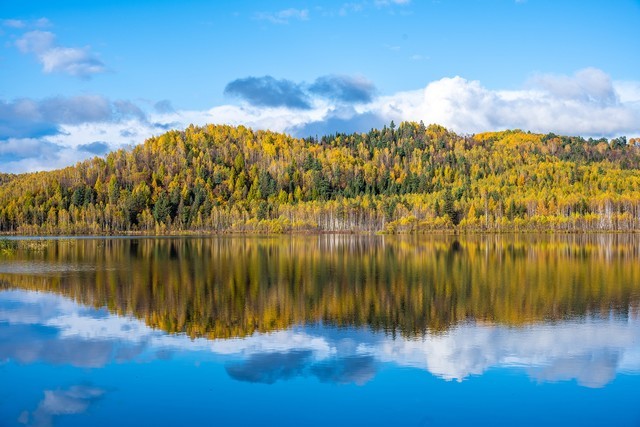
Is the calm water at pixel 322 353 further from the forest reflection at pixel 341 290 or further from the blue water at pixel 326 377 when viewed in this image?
the forest reflection at pixel 341 290

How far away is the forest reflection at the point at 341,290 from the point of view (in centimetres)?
2662

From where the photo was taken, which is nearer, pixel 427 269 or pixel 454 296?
pixel 454 296

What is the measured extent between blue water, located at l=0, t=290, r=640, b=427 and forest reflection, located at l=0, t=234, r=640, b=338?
83.0 inches

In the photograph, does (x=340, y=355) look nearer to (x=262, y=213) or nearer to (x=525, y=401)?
(x=525, y=401)

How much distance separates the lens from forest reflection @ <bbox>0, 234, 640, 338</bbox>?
26.6m

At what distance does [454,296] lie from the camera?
33.1 metres

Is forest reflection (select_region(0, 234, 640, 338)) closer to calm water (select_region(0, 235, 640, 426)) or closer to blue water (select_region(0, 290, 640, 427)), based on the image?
calm water (select_region(0, 235, 640, 426))

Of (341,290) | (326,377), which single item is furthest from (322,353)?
(341,290)

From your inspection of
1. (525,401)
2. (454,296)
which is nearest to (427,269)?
(454,296)

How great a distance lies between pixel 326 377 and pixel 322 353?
2.40m

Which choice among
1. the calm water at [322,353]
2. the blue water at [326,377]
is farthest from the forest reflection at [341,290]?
the blue water at [326,377]

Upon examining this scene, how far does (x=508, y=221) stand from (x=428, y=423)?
530 feet

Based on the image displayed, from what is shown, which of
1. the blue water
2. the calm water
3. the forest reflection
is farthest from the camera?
the forest reflection

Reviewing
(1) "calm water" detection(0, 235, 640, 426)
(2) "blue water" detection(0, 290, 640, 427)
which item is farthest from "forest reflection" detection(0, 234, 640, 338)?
(2) "blue water" detection(0, 290, 640, 427)
